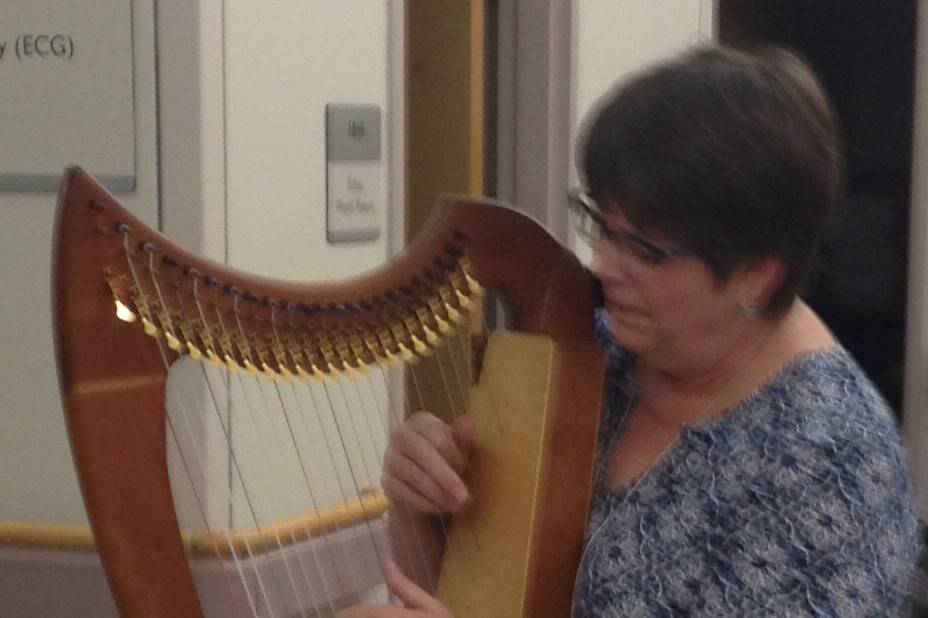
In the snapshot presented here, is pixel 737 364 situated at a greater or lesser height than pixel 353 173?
lesser

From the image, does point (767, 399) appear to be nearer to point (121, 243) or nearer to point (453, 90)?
point (121, 243)

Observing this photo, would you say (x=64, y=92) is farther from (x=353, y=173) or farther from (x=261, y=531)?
(x=261, y=531)

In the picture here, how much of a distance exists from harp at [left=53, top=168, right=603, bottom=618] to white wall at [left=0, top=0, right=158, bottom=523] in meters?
0.19

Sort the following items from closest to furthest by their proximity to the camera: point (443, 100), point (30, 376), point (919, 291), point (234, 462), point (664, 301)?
point (664, 301), point (234, 462), point (30, 376), point (443, 100), point (919, 291)

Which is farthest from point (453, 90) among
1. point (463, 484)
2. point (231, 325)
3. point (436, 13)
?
point (231, 325)

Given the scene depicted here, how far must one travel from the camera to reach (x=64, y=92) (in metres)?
1.36

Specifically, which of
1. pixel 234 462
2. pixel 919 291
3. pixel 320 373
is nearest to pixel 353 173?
pixel 234 462

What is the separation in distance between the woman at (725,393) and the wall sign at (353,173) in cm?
44

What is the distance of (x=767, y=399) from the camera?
41.6 inches

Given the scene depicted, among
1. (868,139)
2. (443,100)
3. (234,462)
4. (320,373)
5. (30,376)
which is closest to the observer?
(320,373)

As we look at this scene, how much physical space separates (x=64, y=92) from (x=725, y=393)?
28.3 inches

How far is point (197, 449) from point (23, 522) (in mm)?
251

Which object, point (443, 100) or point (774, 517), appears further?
point (443, 100)

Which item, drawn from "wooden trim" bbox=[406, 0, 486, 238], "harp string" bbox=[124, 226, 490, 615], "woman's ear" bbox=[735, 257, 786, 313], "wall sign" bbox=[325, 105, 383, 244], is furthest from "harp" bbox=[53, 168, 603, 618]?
"wooden trim" bbox=[406, 0, 486, 238]
